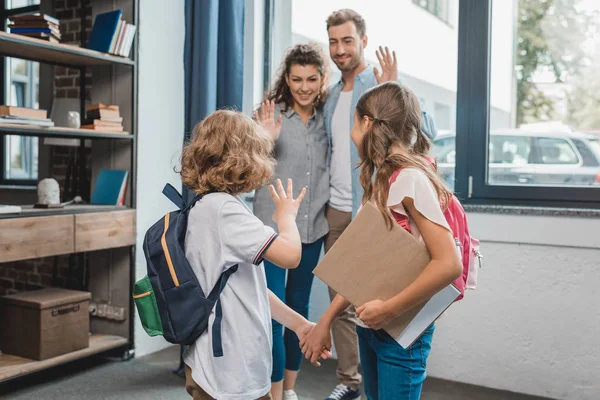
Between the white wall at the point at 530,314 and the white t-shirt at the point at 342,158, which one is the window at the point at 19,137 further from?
the white wall at the point at 530,314

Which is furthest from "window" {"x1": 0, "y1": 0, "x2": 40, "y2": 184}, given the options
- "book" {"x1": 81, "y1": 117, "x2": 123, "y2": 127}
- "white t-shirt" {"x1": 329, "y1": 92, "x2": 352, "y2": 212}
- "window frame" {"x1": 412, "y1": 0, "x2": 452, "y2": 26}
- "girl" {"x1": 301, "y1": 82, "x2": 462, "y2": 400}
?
"girl" {"x1": 301, "y1": 82, "x2": 462, "y2": 400}

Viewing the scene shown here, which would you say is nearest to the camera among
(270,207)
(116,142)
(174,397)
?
(270,207)

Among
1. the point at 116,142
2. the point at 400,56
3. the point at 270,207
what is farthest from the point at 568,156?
the point at 116,142

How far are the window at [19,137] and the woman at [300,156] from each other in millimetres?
2515

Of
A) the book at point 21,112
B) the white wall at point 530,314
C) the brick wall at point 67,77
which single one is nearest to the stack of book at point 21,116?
the book at point 21,112

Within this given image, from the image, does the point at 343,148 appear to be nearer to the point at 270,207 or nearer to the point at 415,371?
the point at 270,207

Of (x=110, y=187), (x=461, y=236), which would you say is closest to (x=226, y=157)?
(x=461, y=236)

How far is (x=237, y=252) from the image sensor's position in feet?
4.51

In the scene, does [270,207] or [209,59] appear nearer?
[270,207]

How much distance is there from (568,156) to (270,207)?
1374mm

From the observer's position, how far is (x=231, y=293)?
1.43 metres

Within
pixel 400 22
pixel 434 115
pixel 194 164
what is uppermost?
pixel 400 22

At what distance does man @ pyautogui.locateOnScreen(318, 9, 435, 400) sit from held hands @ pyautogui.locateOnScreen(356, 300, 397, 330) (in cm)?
110

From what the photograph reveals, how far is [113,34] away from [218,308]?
6.54ft
